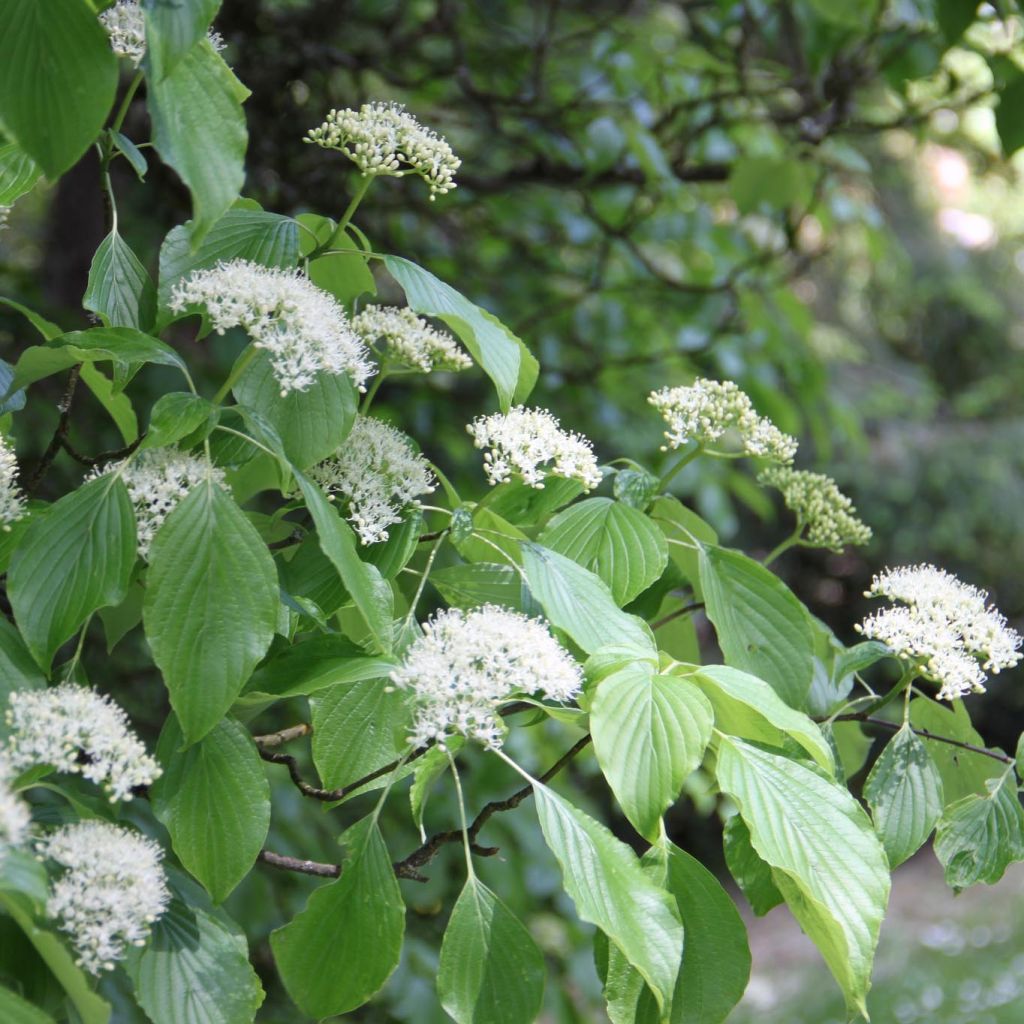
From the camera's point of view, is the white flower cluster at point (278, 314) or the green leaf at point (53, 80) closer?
the green leaf at point (53, 80)

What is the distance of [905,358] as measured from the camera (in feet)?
23.9

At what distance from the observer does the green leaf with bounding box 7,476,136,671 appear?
68 centimetres

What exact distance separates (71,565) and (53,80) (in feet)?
0.89

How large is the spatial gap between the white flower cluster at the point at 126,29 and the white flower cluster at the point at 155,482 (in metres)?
0.26

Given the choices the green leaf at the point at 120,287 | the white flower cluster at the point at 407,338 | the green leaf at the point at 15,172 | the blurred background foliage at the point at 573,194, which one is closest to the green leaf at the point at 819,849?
the white flower cluster at the point at 407,338

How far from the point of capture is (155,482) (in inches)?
28.5

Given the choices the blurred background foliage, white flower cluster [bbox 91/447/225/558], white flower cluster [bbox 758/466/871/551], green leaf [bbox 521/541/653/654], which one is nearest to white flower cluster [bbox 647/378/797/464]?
white flower cluster [bbox 758/466/871/551]

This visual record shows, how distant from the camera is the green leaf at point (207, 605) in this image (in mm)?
651

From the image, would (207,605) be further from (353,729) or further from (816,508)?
(816,508)

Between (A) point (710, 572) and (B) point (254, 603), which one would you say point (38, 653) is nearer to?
(B) point (254, 603)

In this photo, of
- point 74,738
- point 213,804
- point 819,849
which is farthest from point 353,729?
point 819,849

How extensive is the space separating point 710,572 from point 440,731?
38 centimetres

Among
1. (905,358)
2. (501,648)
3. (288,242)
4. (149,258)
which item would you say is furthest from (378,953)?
(905,358)

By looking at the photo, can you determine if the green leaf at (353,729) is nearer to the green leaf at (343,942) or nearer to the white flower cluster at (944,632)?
the green leaf at (343,942)
